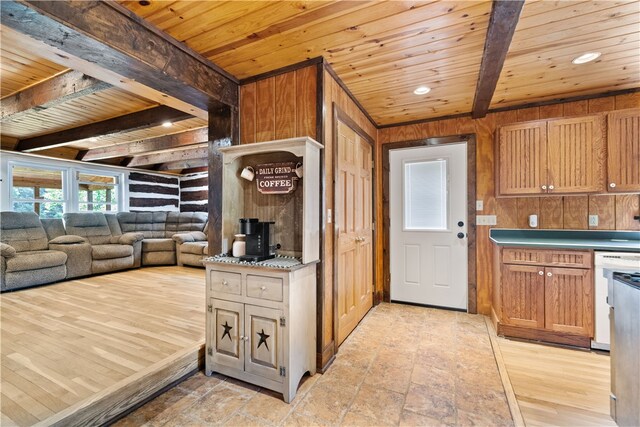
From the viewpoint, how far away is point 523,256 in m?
2.59

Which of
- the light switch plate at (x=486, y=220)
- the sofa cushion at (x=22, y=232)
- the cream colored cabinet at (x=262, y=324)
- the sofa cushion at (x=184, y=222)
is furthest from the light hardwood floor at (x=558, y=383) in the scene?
the sofa cushion at (x=22, y=232)

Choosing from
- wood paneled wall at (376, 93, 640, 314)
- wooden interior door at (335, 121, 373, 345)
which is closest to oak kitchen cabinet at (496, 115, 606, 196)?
wood paneled wall at (376, 93, 640, 314)

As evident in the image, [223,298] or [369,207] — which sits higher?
[369,207]

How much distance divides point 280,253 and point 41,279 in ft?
14.2

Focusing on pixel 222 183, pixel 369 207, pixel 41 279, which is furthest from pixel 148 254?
pixel 369 207

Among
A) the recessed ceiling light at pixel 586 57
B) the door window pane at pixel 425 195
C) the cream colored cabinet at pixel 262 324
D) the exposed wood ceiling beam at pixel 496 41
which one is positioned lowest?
the cream colored cabinet at pixel 262 324

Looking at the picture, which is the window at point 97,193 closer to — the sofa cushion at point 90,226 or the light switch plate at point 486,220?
the sofa cushion at point 90,226

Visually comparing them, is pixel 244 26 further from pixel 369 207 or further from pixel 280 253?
pixel 369 207

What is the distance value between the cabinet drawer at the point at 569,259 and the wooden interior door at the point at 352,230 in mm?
1709

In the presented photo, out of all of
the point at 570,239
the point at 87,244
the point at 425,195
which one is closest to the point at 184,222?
the point at 87,244

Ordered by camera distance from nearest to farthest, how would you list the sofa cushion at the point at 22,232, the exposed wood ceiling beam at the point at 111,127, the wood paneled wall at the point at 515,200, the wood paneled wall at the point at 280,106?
the wood paneled wall at the point at 280,106 → the wood paneled wall at the point at 515,200 → the exposed wood ceiling beam at the point at 111,127 → the sofa cushion at the point at 22,232

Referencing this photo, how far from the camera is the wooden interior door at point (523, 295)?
2527 mm

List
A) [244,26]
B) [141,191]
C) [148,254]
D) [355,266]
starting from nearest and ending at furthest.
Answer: [244,26] → [355,266] → [148,254] → [141,191]

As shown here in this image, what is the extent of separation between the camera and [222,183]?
2357mm
